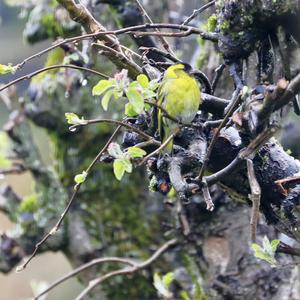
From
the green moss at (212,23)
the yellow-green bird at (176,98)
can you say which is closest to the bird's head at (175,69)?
the yellow-green bird at (176,98)

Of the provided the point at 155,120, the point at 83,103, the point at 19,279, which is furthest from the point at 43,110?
the point at 19,279

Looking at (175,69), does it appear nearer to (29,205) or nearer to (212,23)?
(212,23)

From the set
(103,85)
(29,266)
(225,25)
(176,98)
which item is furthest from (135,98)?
(29,266)

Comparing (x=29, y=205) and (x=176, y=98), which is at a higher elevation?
(x=176, y=98)

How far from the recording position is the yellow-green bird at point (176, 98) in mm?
1077

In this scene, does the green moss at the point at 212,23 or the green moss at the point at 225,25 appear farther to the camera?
the green moss at the point at 212,23

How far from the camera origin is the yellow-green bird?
Result: 3.53 ft

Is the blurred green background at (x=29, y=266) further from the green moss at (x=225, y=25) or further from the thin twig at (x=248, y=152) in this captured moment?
the thin twig at (x=248, y=152)

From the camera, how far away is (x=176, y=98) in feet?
3.58

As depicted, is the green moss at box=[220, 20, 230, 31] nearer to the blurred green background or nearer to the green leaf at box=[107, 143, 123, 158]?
the green leaf at box=[107, 143, 123, 158]

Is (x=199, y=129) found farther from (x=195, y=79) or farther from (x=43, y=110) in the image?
(x=43, y=110)

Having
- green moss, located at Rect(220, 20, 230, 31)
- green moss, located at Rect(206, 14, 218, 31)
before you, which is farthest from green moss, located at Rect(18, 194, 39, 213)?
green moss, located at Rect(220, 20, 230, 31)

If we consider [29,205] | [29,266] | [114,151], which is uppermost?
[114,151]

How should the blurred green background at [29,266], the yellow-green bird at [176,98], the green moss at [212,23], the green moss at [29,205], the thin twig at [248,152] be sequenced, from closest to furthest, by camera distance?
the thin twig at [248,152] < the yellow-green bird at [176,98] < the green moss at [212,23] < the green moss at [29,205] < the blurred green background at [29,266]
